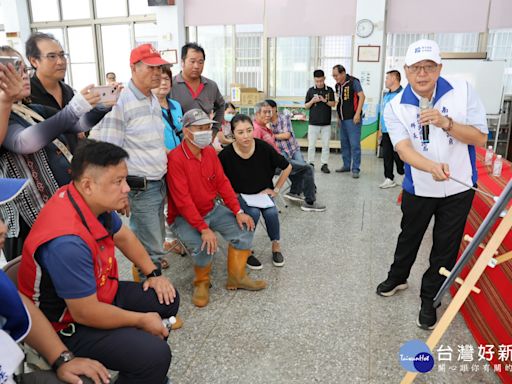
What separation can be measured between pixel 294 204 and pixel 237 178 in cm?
152

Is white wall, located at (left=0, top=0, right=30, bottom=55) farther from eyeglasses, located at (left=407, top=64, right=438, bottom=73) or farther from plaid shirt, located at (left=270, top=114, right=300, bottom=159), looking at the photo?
eyeglasses, located at (left=407, top=64, right=438, bottom=73)

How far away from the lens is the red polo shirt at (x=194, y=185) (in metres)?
2.33

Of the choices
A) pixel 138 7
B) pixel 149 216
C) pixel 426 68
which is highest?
pixel 138 7

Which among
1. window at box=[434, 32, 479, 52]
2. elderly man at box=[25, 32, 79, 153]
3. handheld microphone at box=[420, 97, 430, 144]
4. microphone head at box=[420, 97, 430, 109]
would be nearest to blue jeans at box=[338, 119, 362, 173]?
window at box=[434, 32, 479, 52]

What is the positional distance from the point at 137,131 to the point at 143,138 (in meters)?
0.05

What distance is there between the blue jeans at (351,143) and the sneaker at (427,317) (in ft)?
11.6

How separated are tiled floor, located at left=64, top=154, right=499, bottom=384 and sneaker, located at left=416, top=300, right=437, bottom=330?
0.04 meters

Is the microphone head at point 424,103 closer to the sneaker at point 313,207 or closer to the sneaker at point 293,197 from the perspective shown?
the sneaker at point 313,207

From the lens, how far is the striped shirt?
6.66 feet

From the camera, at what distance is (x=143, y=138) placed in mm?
2119

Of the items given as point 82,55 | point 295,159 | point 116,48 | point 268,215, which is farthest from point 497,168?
point 82,55

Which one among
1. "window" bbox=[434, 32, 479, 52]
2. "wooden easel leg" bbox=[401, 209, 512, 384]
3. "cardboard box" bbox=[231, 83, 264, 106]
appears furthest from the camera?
"cardboard box" bbox=[231, 83, 264, 106]

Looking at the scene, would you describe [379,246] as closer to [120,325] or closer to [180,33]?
[120,325]

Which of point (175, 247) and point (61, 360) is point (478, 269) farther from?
point (175, 247)
